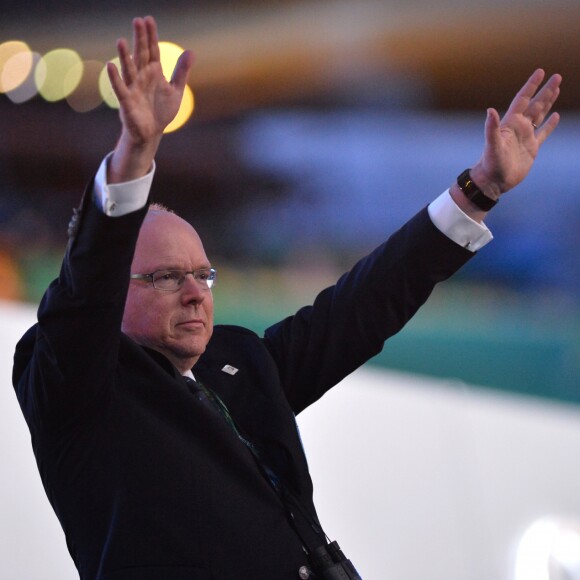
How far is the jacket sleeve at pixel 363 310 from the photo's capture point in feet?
4.94

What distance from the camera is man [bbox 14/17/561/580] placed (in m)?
1.08

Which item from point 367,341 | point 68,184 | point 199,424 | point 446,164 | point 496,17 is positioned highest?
point 68,184

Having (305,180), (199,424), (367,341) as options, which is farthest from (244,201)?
(199,424)

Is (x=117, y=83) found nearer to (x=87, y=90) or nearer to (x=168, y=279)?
(x=168, y=279)

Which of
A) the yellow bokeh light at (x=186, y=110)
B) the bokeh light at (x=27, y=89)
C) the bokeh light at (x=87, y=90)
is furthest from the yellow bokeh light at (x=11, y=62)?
the yellow bokeh light at (x=186, y=110)

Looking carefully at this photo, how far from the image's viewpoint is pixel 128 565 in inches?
45.7

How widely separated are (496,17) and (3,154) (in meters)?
1.59

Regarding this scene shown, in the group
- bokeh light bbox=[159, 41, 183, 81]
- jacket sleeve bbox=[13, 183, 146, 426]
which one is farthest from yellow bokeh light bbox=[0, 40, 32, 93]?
jacket sleeve bbox=[13, 183, 146, 426]

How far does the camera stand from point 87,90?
9.71 feet

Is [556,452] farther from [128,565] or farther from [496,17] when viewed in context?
[128,565]

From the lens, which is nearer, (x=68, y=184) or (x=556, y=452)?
(x=556, y=452)

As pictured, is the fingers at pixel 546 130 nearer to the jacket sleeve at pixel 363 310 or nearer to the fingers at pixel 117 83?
the jacket sleeve at pixel 363 310

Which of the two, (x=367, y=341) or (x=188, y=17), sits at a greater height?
(x=188, y=17)

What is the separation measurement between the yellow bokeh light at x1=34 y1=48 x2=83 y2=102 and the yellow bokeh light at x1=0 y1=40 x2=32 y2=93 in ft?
0.14
